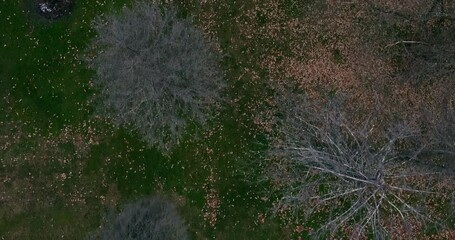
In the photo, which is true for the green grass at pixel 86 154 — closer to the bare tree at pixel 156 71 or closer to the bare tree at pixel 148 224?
the bare tree at pixel 156 71

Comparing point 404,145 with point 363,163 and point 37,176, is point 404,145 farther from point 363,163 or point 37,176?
point 37,176

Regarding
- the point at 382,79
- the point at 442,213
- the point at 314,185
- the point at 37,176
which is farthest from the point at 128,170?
the point at 442,213

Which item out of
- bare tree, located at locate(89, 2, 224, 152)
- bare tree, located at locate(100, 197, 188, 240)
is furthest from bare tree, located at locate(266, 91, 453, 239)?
bare tree, located at locate(100, 197, 188, 240)

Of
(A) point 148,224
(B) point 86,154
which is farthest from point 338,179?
(B) point 86,154

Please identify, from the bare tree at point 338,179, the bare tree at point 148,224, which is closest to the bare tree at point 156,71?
the bare tree at point 148,224

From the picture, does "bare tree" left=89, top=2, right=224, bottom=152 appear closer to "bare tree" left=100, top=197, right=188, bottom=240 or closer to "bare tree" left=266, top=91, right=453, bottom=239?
"bare tree" left=100, top=197, right=188, bottom=240
